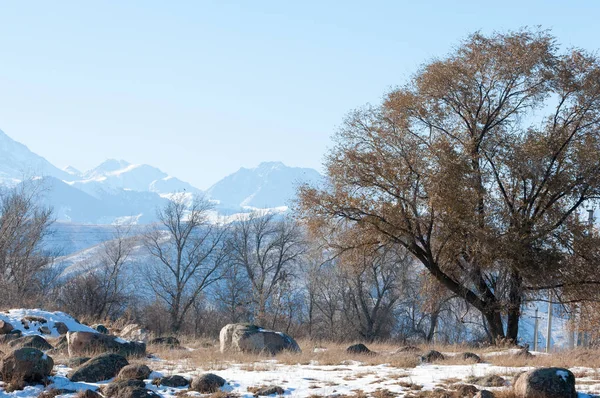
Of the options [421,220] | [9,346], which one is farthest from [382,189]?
[9,346]

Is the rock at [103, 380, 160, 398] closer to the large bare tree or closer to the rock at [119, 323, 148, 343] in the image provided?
the rock at [119, 323, 148, 343]

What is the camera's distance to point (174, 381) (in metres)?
12.4

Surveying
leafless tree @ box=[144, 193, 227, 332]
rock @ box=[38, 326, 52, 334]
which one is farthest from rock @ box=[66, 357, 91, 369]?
leafless tree @ box=[144, 193, 227, 332]

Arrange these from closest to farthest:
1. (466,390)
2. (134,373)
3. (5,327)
Result: (466,390) → (134,373) → (5,327)

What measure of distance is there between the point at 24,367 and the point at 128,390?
2.15 meters

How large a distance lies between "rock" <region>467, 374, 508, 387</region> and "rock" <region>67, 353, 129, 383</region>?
6713 mm

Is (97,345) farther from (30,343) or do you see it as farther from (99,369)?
(99,369)

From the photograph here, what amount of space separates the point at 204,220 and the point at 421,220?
133 ft

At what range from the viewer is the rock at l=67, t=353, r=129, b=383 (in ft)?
41.1

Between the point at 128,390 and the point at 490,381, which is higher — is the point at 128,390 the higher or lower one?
the lower one

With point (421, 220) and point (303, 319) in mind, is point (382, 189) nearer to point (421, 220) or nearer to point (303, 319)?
point (421, 220)

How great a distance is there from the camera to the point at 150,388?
1206cm

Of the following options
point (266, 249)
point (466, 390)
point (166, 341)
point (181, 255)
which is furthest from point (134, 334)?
point (266, 249)

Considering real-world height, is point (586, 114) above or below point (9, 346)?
above
